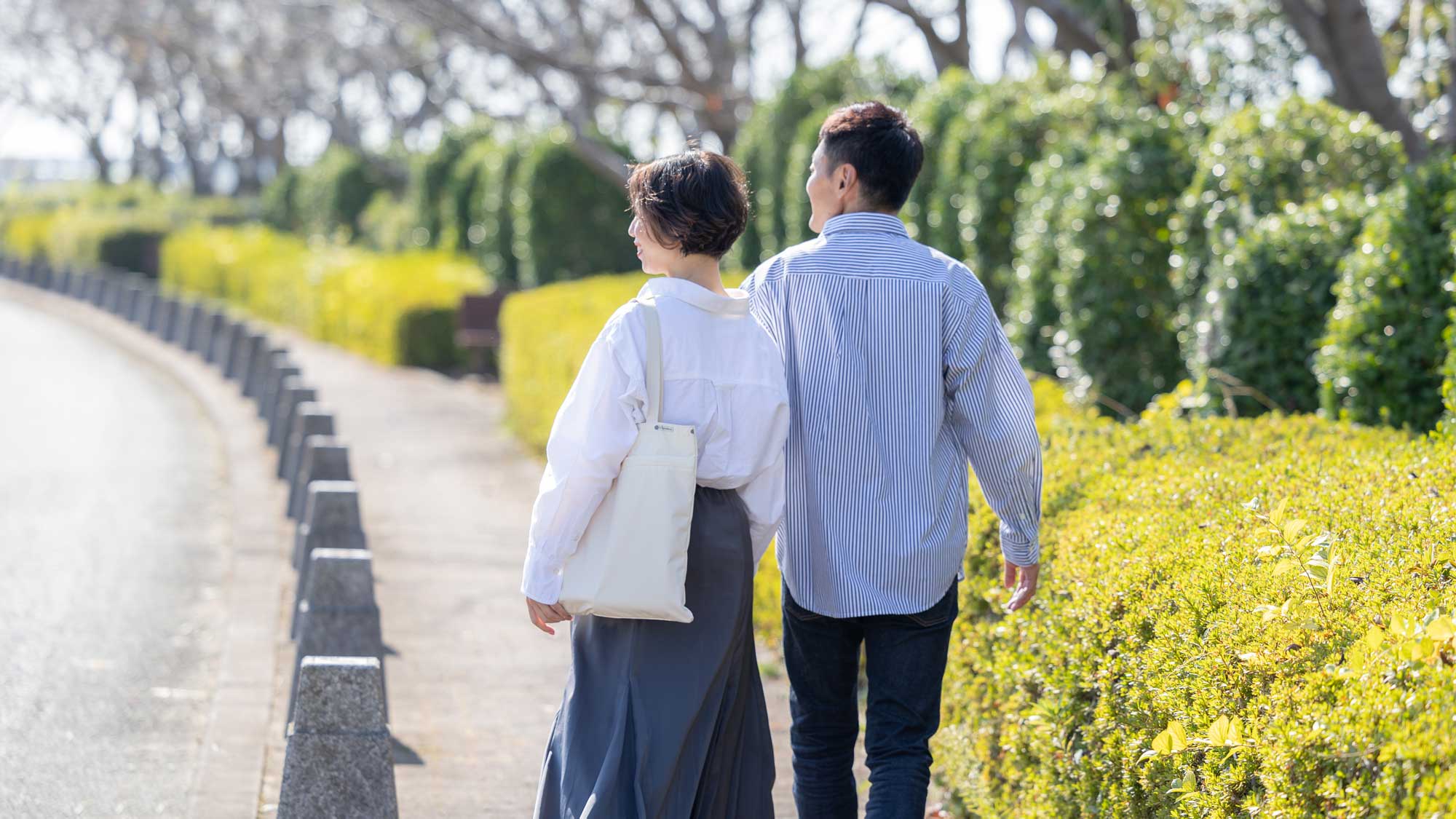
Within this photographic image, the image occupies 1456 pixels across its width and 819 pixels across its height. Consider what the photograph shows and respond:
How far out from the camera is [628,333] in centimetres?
318

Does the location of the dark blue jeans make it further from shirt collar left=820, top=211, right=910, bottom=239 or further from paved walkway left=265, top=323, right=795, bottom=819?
Answer: paved walkway left=265, top=323, right=795, bottom=819

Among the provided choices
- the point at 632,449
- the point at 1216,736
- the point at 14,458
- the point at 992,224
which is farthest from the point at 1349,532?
the point at 14,458

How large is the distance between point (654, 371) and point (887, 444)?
1.92 ft

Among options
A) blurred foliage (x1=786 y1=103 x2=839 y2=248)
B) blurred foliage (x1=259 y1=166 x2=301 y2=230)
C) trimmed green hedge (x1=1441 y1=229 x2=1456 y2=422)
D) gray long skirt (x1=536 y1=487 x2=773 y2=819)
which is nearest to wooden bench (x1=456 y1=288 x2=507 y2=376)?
blurred foliage (x1=786 y1=103 x2=839 y2=248)

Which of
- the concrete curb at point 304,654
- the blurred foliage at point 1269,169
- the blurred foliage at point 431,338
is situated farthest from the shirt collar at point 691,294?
the blurred foliage at point 431,338

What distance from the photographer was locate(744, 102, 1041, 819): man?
3.42 m

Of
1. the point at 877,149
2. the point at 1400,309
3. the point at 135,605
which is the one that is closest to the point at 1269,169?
the point at 1400,309

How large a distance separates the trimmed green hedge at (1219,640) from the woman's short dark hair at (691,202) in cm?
118

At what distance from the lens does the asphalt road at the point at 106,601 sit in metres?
5.20

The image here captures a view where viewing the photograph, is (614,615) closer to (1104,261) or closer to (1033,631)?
(1033,631)

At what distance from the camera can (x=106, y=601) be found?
7594mm

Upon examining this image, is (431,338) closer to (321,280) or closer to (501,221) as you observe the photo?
(501,221)

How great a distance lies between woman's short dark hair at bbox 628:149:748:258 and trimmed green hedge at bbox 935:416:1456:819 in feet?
3.88

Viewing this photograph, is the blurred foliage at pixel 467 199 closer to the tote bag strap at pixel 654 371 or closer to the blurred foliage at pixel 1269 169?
the blurred foliage at pixel 1269 169
